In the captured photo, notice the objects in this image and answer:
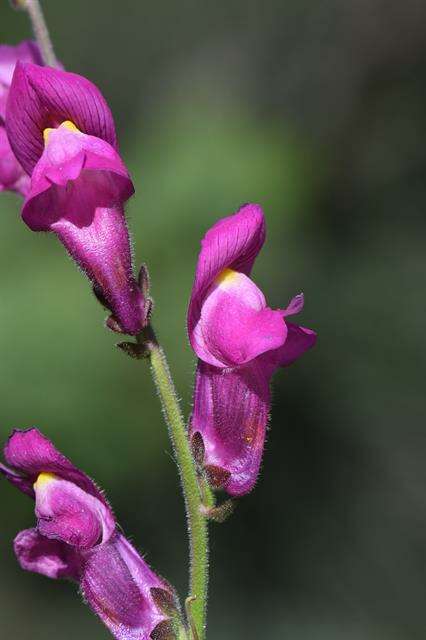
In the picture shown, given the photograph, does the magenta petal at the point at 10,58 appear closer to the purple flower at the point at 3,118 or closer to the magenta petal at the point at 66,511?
the purple flower at the point at 3,118

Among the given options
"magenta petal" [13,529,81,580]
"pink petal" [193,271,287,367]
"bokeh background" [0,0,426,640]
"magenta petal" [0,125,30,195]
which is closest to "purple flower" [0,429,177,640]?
"magenta petal" [13,529,81,580]

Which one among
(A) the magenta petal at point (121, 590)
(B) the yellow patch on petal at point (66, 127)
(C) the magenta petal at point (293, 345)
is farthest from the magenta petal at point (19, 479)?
(B) the yellow patch on petal at point (66, 127)

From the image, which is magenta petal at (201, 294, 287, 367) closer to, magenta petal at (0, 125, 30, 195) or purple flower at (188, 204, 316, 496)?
purple flower at (188, 204, 316, 496)

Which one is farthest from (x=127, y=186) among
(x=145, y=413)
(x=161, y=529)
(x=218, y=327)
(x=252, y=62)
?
(x=252, y=62)

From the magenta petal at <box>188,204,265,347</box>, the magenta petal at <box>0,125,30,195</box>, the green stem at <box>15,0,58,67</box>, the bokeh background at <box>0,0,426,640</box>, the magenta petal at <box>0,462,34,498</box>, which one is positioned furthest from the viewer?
the bokeh background at <box>0,0,426,640</box>

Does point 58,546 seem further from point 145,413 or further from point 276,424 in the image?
point 276,424

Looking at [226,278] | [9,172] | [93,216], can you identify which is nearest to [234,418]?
[226,278]
